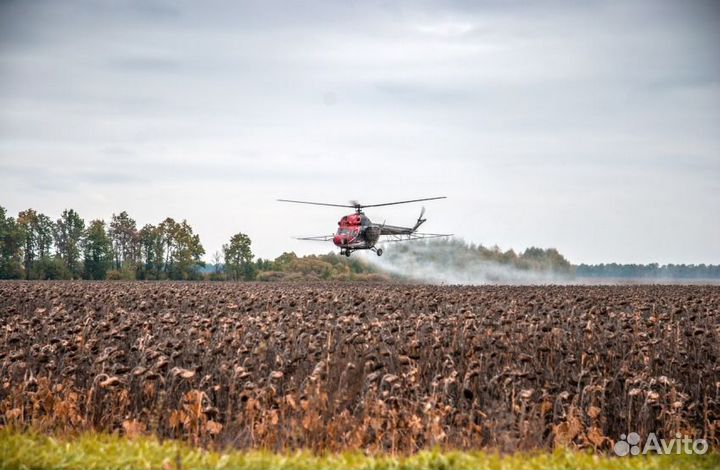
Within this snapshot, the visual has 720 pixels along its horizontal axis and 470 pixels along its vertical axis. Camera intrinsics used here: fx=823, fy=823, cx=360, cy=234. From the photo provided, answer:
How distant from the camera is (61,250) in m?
131

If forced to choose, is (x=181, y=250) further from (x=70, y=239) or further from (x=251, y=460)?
(x=251, y=460)

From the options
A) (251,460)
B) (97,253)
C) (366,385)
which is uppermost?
(97,253)

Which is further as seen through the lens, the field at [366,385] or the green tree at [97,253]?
the green tree at [97,253]

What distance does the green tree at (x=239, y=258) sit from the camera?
376ft

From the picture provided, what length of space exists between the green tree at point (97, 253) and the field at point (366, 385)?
89454 millimetres

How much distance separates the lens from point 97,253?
108 m

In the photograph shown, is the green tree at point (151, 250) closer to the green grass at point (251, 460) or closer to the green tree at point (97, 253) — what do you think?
the green tree at point (97, 253)

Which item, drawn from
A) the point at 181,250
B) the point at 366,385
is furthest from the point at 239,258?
the point at 366,385

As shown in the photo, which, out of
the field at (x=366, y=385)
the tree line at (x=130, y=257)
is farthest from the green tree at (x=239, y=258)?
the field at (x=366, y=385)

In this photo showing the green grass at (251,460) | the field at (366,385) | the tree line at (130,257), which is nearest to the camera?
the green grass at (251,460)

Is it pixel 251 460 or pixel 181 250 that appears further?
pixel 181 250

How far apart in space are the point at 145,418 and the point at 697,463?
8146mm

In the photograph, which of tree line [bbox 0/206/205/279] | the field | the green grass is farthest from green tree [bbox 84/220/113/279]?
→ the green grass

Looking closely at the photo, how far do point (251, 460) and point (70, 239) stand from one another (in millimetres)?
113505
